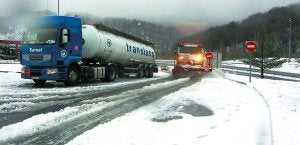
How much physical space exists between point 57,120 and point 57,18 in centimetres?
1164

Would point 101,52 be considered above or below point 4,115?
above

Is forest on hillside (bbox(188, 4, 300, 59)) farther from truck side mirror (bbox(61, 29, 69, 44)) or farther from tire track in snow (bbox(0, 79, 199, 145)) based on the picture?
tire track in snow (bbox(0, 79, 199, 145))

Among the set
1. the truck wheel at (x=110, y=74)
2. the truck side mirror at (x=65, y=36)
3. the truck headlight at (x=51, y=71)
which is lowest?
the truck wheel at (x=110, y=74)

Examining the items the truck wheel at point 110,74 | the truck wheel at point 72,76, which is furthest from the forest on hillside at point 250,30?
the truck wheel at point 72,76

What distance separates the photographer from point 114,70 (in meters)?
25.8

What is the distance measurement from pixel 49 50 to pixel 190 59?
47.6 feet

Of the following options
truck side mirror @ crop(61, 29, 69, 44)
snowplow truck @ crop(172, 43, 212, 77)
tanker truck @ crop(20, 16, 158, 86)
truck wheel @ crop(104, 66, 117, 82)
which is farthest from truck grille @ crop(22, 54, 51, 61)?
snowplow truck @ crop(172, 43, 212, 77)

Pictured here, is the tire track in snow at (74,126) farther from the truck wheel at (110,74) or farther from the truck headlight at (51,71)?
the truck wheel at (110,74)

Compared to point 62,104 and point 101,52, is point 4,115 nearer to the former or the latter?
point 62,104

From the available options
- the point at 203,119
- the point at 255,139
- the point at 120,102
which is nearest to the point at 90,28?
the point at 120,102

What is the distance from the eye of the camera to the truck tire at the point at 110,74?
24873mm

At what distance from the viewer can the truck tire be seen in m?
24.9

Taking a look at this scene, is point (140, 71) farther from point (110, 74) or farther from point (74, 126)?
point (74, 126)

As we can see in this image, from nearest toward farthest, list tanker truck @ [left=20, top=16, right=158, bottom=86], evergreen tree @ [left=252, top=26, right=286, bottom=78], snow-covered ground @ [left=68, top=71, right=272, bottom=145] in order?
snow-covered ground @ [left=68, top=71, right=272, bottom=145] < tanker truck @ [left=20, top=16, right=158, bottom=86] < evergreen tree @ [left=252, top=26, right=286, bottom=78]
